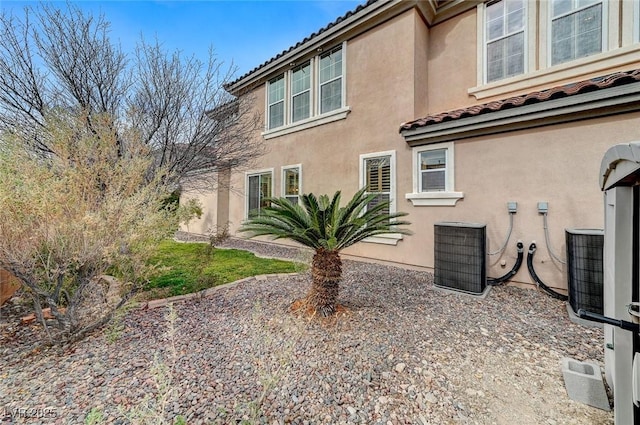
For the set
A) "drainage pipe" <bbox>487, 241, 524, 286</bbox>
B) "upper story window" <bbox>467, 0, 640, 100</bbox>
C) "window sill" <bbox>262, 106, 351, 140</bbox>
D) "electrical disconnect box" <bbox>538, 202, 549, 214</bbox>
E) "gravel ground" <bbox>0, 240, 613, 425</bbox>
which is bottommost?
"gravel ground" <bbox>0, 240, 613, 425</bbox>

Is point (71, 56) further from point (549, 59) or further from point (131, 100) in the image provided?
point (549, 59)

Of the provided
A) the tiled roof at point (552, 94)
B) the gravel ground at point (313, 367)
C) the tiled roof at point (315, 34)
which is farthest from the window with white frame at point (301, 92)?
the gravel ground at point (313, 367)

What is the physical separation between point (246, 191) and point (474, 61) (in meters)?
9.95

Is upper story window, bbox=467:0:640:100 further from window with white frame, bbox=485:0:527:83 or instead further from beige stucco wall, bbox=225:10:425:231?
beige stucco wall, bbox=225:10:425:231

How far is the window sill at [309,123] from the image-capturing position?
922 centimetres

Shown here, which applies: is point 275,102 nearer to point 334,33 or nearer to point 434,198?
point 334,33

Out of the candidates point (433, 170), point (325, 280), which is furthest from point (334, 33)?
point (325, 280)

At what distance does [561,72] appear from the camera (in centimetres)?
657

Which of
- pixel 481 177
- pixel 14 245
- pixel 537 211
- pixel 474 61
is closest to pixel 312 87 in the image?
pixel 474 61

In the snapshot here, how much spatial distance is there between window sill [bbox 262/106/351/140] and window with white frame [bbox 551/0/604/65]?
551 centimetres

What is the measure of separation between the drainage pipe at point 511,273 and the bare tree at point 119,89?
7.36m

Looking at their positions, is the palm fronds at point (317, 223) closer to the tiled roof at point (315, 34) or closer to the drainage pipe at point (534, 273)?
the drainage pipe at point (534, 273)

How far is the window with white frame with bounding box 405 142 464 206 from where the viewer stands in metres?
6.82

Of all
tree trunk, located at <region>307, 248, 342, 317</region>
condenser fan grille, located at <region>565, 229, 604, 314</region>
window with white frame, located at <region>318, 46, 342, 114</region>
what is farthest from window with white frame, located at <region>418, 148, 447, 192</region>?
tree trunk, located at <region>307, 248, 342, 317</region>
